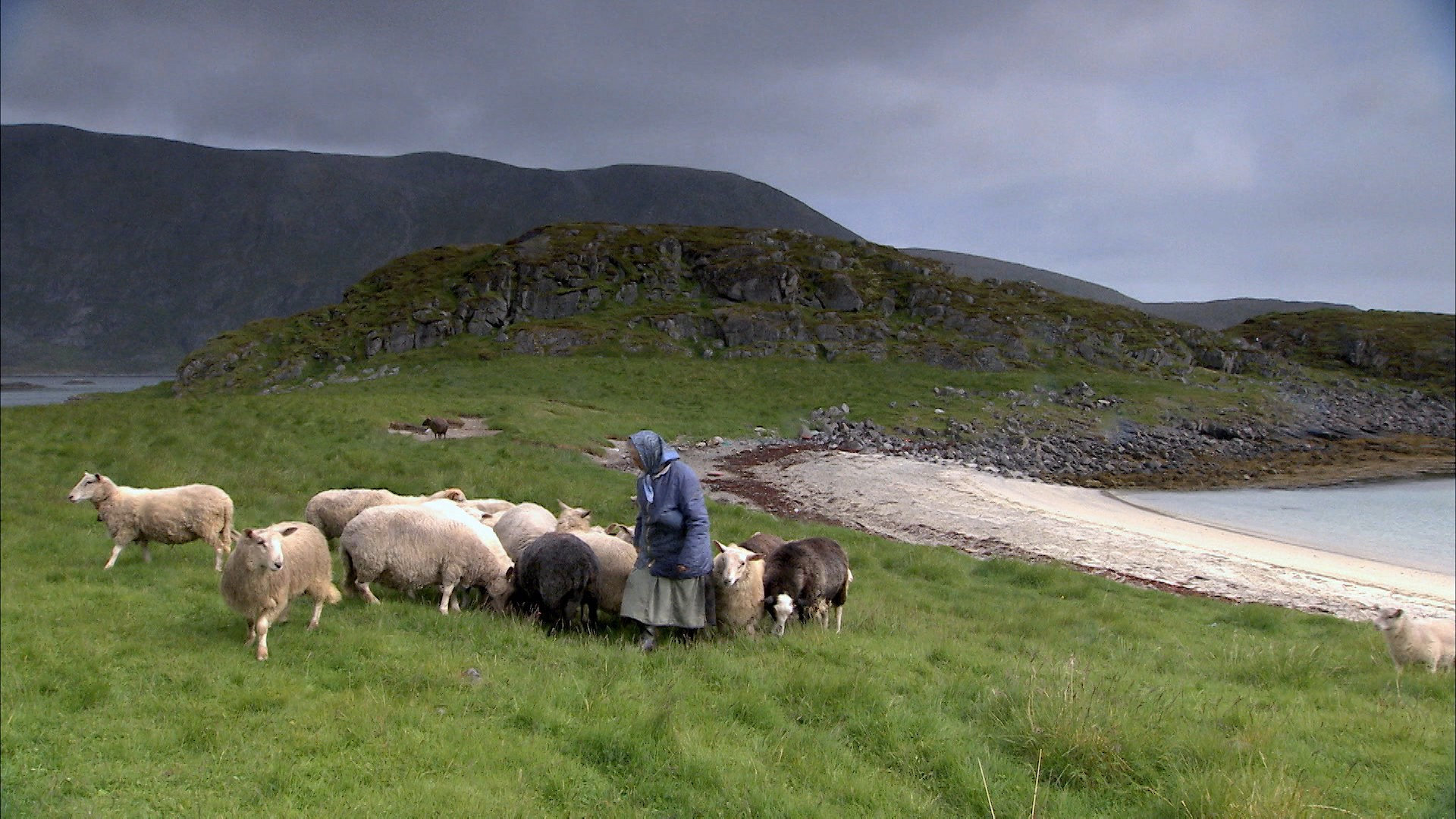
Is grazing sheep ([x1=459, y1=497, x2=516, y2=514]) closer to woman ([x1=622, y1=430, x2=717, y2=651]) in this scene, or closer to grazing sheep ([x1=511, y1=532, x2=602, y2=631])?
grazing sheep ([x1=511, y1=532, x2=602, y2=631])

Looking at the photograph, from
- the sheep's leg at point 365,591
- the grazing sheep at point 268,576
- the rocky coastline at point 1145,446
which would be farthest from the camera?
the rocky coastline at point 1145,446

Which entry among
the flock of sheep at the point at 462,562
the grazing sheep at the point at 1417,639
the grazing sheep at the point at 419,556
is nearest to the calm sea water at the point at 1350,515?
the grazing sheep at the point at 1417,639

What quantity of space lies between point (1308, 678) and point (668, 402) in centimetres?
4209

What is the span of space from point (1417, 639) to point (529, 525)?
14.2m

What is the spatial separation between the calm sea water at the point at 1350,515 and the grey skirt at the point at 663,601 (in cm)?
2554

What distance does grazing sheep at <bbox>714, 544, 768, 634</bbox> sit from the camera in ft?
30.7

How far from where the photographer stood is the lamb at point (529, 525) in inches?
468

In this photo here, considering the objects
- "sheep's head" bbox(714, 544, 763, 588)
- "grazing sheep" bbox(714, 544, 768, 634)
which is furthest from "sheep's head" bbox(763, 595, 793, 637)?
"sheep's head" bbox(714, 544, 763, 588)

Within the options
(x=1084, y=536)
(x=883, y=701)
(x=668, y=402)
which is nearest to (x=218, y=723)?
(x=883, y=701)

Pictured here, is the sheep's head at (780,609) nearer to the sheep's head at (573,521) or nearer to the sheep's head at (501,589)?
the sheep's head at (501,589)

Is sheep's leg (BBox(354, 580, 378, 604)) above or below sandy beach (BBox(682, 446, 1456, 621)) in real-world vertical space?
above

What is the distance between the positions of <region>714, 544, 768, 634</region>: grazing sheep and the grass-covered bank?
560 mm

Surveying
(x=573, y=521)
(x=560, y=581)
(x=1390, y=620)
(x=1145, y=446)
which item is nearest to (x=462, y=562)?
(x=560, y=581)

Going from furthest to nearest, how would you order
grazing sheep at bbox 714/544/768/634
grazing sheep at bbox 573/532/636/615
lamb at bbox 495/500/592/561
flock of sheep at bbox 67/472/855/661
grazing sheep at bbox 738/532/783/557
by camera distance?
lamb at bbox 495/500/592/561, grazing sheep at bbox 738/532/783/557, grazing sheep at bbox 573/532/636/615, grazing sheep at bbox 714/544/768/634, flock of sheep at bbox 67/472/855/661
